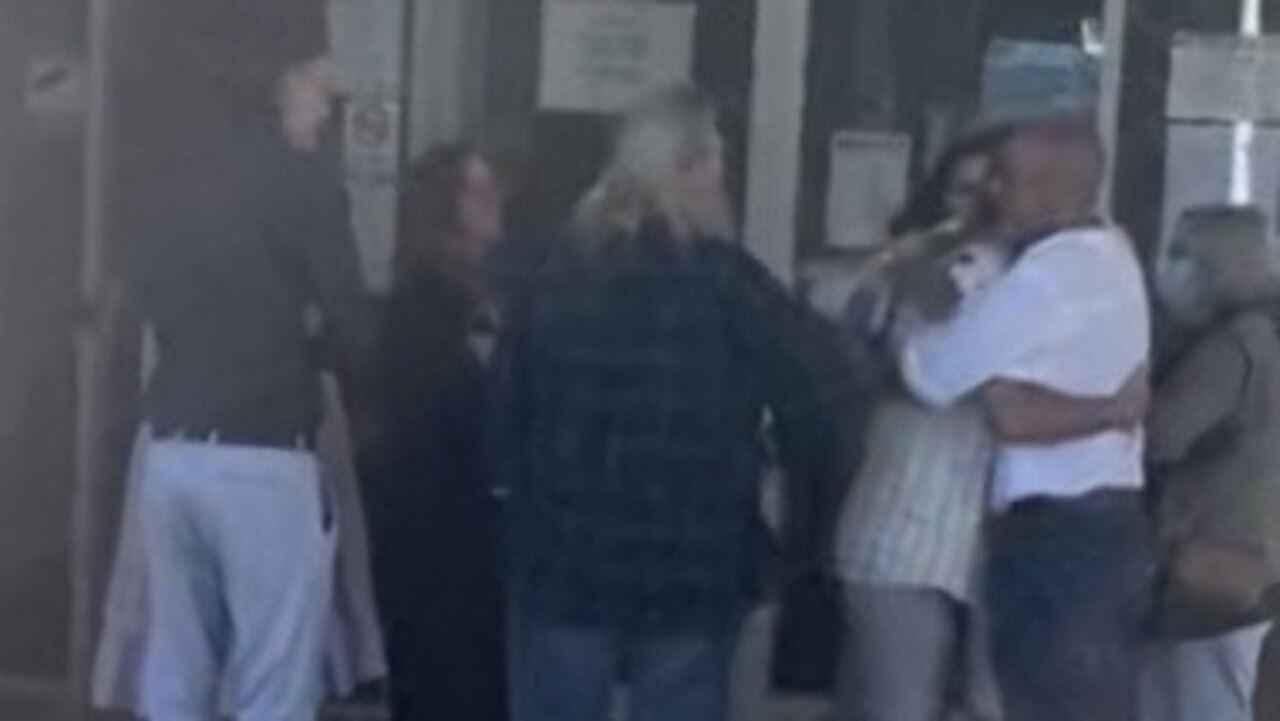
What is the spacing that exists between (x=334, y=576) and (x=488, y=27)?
1.87m

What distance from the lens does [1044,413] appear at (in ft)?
34.4

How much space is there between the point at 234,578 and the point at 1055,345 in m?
1.82

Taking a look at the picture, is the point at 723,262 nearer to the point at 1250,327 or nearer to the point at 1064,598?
the point at 1064,598

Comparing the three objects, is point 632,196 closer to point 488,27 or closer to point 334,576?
point 334,576

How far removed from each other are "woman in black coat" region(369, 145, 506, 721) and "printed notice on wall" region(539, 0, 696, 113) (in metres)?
1.05

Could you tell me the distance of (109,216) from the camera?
12.2 meters

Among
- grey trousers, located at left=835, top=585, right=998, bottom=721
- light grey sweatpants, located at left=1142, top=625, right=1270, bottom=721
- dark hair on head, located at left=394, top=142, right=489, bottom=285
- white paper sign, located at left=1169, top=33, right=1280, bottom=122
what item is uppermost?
white paper sign, located at left=1169, top=33, right=1280, bottom=122

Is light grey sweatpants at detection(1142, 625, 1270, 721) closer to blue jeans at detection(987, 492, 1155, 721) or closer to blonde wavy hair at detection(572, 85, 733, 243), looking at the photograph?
blue jeans at detection(987, 492, 1155, 721)

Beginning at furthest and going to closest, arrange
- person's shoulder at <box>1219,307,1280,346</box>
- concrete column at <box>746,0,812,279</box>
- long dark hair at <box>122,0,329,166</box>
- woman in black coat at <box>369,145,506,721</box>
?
concrete column at <box>746,0,812,279</box> < long dark hair at <box>122,0,329,166</box> < woman in black coat at <box>369,145,506,721</box> < person's shoulder at <box>1219,307,1280,346</box>

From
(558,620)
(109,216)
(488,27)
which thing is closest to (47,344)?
(109,216)

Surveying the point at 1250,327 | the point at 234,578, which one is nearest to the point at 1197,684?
the point at 1250,327

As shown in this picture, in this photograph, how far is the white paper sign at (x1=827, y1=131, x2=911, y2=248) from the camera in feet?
40.1

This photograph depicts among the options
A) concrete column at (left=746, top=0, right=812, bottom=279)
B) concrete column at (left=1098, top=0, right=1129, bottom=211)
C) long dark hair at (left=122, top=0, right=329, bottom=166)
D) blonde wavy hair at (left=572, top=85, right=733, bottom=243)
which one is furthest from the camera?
concrete column at (left=746, top=0, right=812, bottom=279)

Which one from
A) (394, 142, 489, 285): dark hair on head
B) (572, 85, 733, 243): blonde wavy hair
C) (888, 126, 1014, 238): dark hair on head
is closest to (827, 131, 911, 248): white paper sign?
(888, 126, 1014, 238): dark hair on head
